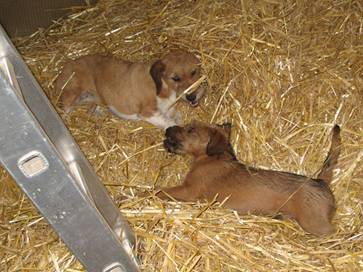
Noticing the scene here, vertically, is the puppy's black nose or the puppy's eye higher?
the puppy's eye

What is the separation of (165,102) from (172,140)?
29.0 inches

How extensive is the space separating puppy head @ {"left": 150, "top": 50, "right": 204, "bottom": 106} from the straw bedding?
15cm

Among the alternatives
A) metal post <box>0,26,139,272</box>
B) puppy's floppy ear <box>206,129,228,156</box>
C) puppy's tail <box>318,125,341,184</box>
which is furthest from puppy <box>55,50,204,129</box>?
metal post <box>0,26,139,272</box>

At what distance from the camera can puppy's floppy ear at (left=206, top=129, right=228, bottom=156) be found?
420cm

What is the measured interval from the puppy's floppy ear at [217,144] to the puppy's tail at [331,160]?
763 millimetres

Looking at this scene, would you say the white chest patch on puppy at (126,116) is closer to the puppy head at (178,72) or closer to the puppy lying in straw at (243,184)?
the puppy head at (178,72)

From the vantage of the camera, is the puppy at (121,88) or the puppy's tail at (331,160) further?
the puppy at (121,88)

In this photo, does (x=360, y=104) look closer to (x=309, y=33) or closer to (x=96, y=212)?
(x=309, y=33)

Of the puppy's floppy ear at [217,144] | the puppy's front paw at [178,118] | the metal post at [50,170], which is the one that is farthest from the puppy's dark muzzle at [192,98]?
the metal post at [50,170]

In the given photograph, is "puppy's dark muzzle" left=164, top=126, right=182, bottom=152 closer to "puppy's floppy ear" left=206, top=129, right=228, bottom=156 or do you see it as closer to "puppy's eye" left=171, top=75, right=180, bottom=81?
"puppy's floppy ear" left=206, top=129, right=228, bottom=156

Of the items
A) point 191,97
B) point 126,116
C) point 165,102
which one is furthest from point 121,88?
point 191,97

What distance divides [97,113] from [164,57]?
94 cm

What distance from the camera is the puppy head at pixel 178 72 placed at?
4.78 m

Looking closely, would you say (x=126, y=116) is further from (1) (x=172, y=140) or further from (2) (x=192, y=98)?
(1) (x=172, y=140)
